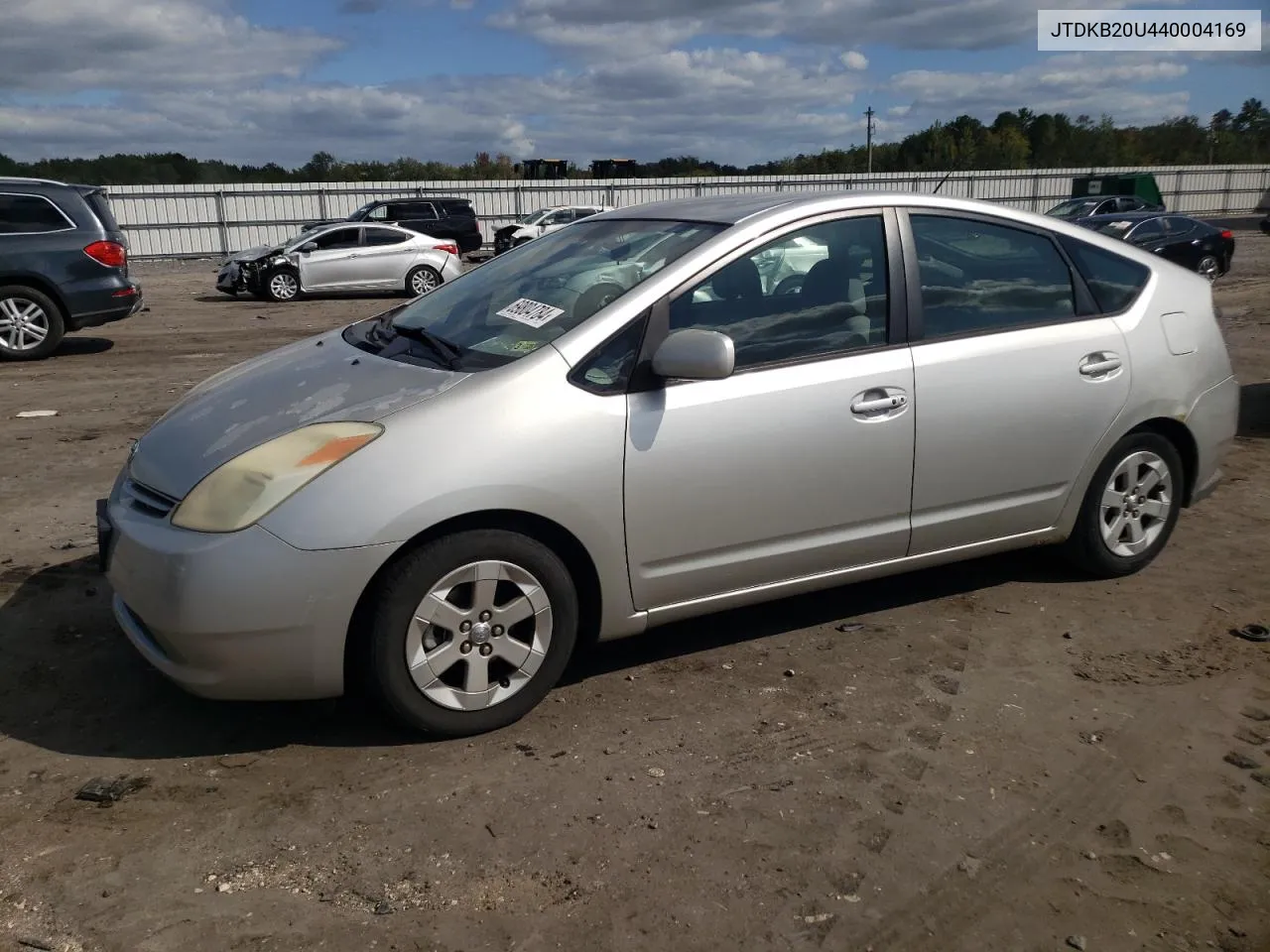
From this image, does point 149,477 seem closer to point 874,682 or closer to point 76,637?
point 76,637

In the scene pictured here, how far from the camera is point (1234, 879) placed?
279cm

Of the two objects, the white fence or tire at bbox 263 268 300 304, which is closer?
tire at bbox 263 268 300 304

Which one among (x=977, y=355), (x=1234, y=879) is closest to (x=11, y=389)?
(x=977, y=355)

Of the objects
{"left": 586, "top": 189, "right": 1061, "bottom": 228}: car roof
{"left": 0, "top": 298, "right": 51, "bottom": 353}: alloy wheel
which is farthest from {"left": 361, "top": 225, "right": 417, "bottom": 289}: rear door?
{"left": 586, "top": 189, "right": 1061, "bottom": 228}: car roof

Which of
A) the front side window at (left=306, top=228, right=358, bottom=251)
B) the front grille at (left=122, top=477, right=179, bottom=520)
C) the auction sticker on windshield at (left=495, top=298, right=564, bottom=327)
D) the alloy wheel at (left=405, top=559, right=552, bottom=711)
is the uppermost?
the front side window at (left=306, top=228, right=358, bottom=251)

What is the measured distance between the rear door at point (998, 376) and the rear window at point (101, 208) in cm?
1034

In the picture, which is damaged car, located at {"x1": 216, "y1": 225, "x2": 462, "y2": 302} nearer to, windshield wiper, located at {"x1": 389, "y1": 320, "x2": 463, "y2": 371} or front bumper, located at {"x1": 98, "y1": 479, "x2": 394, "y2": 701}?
windshield wiper, located at {"x1": 389, "y1": 320, "x2": 463, "y2": 371}

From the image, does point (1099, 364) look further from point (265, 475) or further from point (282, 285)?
point (282, 285)

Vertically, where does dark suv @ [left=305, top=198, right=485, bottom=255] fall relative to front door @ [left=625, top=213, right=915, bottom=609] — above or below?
above

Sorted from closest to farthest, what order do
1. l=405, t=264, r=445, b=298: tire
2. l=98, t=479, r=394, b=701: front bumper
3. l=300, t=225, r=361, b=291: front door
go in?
1. l=98, t=479, r=394, b=701: front bumper
2. l=300, t=225, r=361, b=291: front door
3. l=405, t=264, r=445, b=298: tire

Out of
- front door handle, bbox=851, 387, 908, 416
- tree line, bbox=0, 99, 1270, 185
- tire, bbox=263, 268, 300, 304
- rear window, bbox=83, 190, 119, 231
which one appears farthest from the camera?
tree line, bbox=0, 99, 1270, 185

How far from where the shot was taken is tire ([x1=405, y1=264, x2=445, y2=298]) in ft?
68.4

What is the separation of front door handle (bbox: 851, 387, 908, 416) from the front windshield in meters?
0.80

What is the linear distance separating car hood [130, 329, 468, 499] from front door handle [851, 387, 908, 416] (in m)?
1.42
